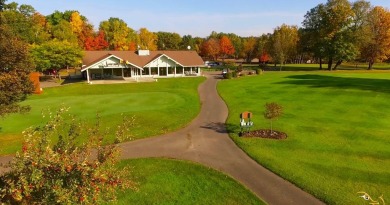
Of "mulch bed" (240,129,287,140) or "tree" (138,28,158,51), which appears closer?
"mulch bed" (240,129,287,140)

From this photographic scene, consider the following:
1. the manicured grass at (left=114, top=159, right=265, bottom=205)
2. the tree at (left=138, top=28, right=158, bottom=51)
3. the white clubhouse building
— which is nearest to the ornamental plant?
the manicured grass at (left=114, top=159, right=265, bottom=205)

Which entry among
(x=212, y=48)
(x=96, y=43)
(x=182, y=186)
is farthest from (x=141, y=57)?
(x=212, y=48)

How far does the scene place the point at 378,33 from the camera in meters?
78.5

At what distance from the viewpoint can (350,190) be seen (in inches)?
583

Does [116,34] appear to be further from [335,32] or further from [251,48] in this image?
[335,32]

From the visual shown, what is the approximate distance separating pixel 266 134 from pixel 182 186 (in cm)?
1020

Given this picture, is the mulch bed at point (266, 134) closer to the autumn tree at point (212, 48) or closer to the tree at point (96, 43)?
the tree at point (96, 43)

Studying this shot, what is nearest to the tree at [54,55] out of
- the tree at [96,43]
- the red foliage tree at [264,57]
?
the tree at [96,43]

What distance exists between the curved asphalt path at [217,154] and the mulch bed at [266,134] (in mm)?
1722

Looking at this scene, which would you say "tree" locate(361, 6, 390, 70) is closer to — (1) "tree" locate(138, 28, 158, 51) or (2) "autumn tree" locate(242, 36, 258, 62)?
(2) "autumn tree" locate(242, 36, 258, 62)

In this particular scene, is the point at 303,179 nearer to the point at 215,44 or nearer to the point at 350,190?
the point at 350,190

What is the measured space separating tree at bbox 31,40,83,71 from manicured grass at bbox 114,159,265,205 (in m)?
45.8

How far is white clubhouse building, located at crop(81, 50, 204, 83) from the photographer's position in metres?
59.3

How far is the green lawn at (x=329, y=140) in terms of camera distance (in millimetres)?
15594
